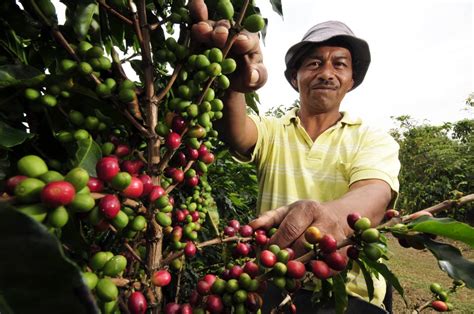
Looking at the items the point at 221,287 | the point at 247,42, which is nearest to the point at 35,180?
the point at 221,287

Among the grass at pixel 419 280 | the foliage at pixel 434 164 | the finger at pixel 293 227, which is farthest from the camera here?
the foliage at pixel 434 164

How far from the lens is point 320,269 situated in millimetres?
938

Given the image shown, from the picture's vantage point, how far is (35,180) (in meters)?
0.59

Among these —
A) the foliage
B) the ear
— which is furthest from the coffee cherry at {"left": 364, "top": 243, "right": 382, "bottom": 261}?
the foliage

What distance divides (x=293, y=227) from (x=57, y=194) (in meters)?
0.75

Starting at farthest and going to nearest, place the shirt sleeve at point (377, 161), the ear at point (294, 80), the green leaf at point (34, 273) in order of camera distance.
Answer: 1. the ear at point (294, 80)
2. the shirt sleeve at point (377, 161)
3. the green leaf at point (34, 273)

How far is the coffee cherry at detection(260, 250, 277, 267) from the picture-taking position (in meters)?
0.98

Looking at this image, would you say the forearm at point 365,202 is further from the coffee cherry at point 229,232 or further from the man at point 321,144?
the coffee cherry at point 229,232

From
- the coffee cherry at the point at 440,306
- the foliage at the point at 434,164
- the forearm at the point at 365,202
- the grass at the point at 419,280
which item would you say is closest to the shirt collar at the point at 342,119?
the forearm at the point at 365,202

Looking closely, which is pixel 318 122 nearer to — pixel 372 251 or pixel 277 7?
pixel 277 7

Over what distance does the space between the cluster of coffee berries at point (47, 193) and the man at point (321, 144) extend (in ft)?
2.44

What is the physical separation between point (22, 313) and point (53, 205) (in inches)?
6.5

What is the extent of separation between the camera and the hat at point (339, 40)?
8.93 feet

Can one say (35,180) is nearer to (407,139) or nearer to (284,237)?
(284,237)
